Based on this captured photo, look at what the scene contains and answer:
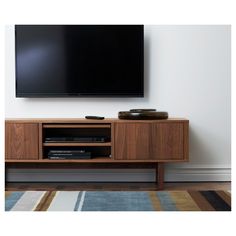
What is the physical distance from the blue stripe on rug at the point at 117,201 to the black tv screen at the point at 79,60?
86 cm

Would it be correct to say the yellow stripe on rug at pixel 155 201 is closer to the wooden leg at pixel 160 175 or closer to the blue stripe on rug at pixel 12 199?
the wooden leg at pixel 160 175

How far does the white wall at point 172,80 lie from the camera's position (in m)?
3.33

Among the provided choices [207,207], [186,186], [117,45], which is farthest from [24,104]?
[207,207]

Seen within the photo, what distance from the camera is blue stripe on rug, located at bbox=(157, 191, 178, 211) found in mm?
2332

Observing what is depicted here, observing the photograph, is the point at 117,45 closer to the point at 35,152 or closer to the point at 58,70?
the point at 58,70

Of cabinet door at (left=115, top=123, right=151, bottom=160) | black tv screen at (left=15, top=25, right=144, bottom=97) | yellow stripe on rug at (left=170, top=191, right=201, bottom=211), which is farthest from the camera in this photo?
black tv screen at (left=15, top=25, right=144, bottom=97)

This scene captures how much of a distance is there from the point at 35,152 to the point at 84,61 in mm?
831

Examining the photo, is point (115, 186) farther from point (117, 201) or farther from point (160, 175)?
point (117, 201)

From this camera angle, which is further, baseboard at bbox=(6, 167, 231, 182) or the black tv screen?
baseboard at bbox=(6, 167, 231, 182)

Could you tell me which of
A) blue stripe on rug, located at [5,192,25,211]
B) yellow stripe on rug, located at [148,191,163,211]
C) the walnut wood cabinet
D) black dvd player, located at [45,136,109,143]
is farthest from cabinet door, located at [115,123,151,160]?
blue stripe on rug, located at [5,192,25,211]

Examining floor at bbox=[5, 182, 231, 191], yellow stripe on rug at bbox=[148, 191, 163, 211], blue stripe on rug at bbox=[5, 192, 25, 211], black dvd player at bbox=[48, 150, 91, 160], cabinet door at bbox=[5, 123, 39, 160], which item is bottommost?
floor at bbox=[5, 182, 231, 191]

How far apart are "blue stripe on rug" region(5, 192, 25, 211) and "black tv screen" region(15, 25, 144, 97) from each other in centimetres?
87

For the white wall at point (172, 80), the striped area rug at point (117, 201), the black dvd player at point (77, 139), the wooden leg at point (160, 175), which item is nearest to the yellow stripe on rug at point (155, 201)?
the striped area rug at point (117, 201)

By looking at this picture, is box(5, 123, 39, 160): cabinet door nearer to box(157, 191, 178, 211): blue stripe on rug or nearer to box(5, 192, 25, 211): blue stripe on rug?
box(5, 192, 25, 211): blue stripe on rug
